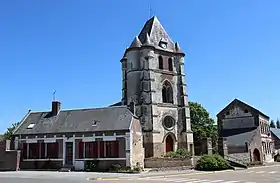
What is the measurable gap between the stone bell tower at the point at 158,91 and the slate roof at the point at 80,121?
5.45 m

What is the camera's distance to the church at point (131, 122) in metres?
32.8

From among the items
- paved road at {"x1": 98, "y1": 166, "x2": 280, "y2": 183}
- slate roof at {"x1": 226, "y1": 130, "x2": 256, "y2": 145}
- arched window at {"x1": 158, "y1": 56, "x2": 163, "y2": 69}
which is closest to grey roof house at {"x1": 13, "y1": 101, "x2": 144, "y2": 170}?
paved road at {"x1": 98, "y1": 166, "x2": 280, "y2": 183}

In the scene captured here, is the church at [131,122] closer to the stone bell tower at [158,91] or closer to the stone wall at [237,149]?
the stone bell tower at [158,91]

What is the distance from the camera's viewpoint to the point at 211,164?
31531 mm

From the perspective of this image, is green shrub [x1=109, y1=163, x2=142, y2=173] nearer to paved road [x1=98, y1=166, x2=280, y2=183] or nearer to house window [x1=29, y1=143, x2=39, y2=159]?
paved road [x1=98, y1=166, x2=280, y2=183]

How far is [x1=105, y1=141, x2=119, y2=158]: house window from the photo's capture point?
32.1 metres

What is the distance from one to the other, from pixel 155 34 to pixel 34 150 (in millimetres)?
21900

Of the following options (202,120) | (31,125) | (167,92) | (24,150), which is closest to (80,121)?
(31,125)

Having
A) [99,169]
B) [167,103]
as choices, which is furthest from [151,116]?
[99,169]

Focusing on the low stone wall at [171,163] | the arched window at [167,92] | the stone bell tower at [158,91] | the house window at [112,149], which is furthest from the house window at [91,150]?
the arched window at [167,92]

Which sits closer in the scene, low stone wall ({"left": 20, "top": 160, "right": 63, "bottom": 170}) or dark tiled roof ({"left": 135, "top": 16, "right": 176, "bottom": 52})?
low stone wall ({"left": 20, "top": 160, "right": 63, "bottom": 170})

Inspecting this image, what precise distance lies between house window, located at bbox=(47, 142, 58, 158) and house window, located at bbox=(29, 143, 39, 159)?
137 cm

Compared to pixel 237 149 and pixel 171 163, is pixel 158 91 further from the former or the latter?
pixel 237 149

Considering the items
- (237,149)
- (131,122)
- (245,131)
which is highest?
(131,122)
